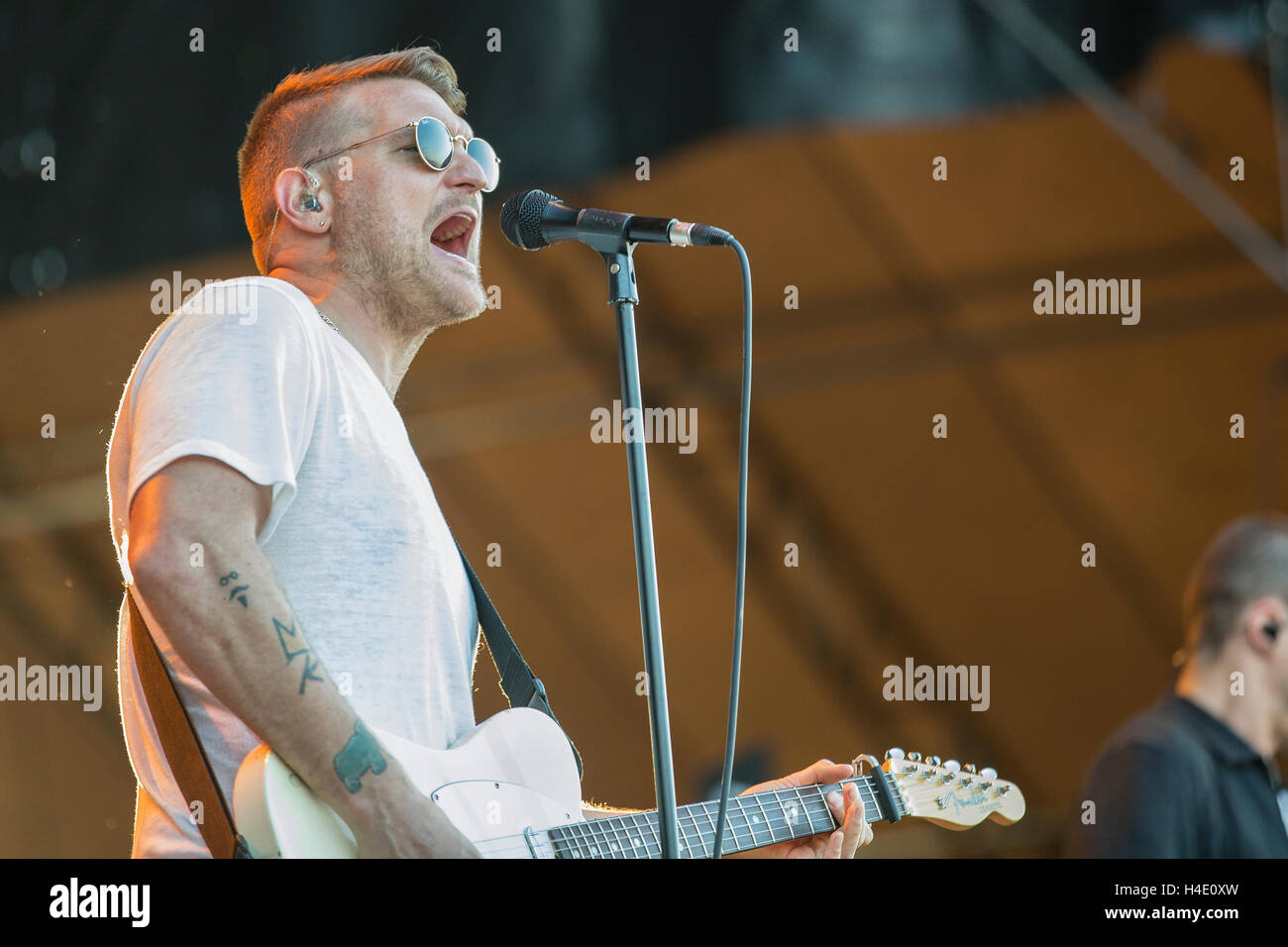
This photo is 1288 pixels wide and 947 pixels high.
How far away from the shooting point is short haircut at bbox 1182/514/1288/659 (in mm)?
2971

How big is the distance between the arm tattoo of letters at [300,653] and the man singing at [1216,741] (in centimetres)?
163

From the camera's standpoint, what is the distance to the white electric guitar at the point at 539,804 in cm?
171

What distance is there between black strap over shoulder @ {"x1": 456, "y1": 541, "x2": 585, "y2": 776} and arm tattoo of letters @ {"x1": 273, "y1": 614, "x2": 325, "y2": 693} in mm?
541

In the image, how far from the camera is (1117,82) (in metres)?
4.92

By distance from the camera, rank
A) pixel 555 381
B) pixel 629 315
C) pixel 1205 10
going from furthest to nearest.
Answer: pixel 555 381 → pixel 1205 10 → pixel 629 315

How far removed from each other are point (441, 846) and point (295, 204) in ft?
3.96

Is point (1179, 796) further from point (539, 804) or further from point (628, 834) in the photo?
point (539, 804)

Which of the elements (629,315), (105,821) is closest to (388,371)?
(629,315)

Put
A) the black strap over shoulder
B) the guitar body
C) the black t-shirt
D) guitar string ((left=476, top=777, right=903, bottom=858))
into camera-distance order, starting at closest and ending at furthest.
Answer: the guitar body < guitar string ((left=476, top=777, right=903, bottom=858)) < the black strap over shoulder < the black t-shirt

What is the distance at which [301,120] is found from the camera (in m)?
2.46

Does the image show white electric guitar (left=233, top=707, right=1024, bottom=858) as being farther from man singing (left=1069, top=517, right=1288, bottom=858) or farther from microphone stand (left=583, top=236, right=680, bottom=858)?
man singing (left=1069, top=517, right=1288, bottom=858)

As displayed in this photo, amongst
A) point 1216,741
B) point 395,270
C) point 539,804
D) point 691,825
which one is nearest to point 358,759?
point 539,804

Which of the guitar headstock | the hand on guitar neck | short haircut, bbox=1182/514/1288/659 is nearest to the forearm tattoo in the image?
the hand on guitar neck
